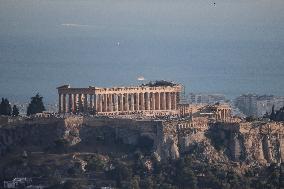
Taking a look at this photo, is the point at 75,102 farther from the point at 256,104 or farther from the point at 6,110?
the point at 256,104

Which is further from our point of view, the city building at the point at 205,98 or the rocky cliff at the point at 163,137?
the city building at the point at 205,98

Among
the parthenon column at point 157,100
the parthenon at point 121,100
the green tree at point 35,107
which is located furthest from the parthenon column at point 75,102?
the parthenon column at point 157,100

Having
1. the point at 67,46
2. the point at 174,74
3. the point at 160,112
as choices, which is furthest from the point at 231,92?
the point at 160,112

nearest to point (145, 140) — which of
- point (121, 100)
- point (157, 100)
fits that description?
point (121, 100)

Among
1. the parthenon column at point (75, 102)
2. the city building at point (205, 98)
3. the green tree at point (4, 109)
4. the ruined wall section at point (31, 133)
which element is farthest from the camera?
the city building at point (205, 98)

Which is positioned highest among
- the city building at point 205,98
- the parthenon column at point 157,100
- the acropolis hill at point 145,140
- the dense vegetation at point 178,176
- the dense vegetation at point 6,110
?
the city building at point 205,98

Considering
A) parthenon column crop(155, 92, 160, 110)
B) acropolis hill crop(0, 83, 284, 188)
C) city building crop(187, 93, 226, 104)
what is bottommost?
acropolis hill crop(0, 83, 284, 188)

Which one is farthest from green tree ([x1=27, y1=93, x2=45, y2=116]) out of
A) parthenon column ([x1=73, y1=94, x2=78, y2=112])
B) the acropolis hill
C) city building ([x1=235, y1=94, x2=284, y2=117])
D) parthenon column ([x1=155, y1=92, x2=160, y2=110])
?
city building ([x1=235, y1=94, x2=284, y2=117])

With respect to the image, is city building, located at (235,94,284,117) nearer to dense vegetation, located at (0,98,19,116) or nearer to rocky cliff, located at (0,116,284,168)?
dense vegetation, located at (0,98,19,116)

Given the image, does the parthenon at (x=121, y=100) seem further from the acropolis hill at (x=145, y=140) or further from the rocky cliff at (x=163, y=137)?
the rocky cliff at (x=163, y=137)
